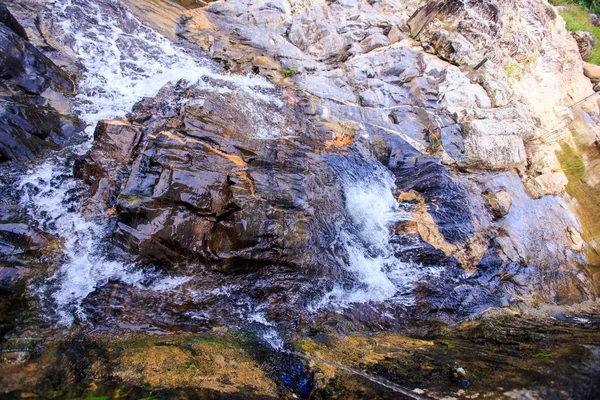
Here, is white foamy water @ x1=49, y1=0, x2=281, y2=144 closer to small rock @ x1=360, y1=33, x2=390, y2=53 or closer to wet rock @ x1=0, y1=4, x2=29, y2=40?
wet rock @ x1=0, y1=4, x2=29, y2=40

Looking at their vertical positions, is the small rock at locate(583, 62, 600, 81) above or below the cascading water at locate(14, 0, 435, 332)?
above

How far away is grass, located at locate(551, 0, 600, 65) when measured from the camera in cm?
1401

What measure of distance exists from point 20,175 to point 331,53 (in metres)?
9.35

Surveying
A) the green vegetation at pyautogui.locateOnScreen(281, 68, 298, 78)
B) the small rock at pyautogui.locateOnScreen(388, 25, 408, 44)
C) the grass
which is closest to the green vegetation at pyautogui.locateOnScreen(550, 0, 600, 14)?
the grass

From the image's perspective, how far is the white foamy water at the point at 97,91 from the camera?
4754 mm

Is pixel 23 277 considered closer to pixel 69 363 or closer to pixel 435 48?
pixel 69 363

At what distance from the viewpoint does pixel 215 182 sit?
5.66 meters

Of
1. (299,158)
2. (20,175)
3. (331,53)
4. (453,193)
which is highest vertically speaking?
(331,53)

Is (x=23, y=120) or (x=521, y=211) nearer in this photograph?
(x=23, y=120)

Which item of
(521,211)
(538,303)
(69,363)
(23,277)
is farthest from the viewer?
(521,211)

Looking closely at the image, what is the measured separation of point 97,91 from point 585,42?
61.1ft

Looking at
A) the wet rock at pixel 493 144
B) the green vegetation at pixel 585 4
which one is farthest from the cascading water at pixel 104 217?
the green vegetation at pixel 585 4

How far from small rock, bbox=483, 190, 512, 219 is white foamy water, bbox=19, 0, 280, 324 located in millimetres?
5771

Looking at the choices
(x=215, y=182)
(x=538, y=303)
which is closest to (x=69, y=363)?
(x=215, y=182)
